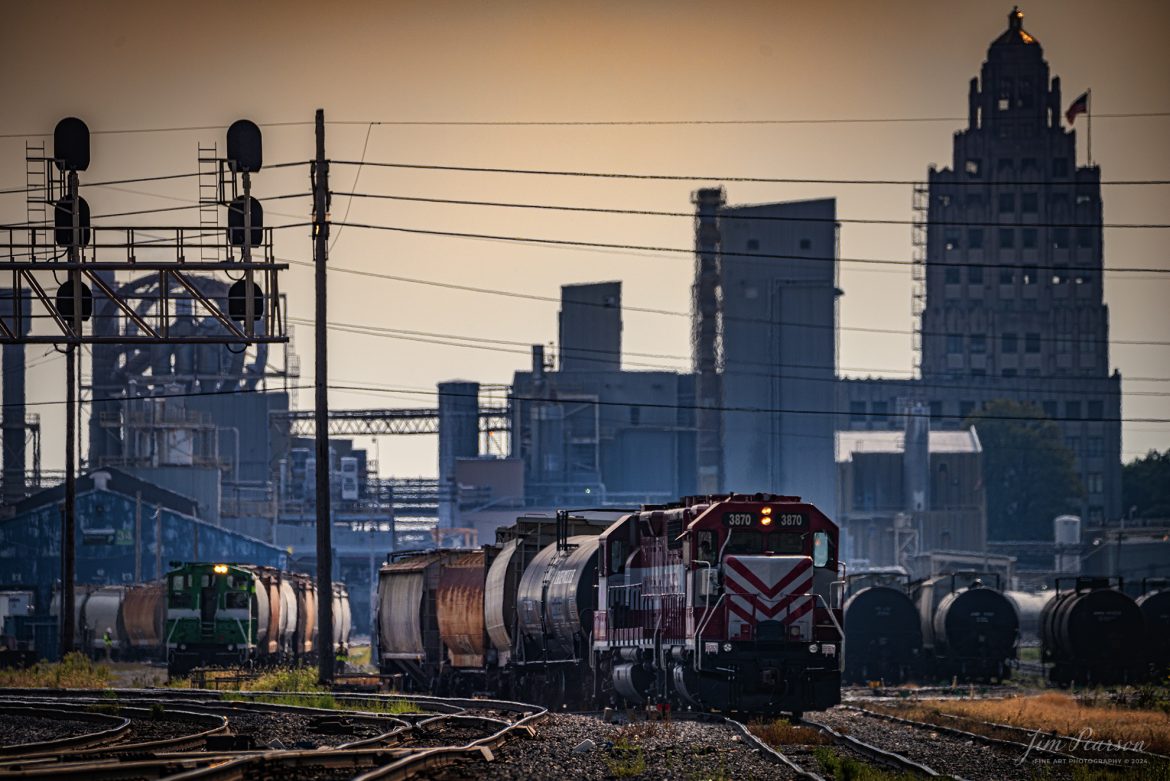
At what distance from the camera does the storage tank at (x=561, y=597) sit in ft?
110

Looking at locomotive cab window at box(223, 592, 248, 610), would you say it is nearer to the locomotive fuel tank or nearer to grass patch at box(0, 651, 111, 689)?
grass patch at box(0, 651, 111, 689)

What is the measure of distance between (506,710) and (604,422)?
91.1 meters

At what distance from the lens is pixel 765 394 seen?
365ft

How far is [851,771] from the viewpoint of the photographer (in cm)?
1877

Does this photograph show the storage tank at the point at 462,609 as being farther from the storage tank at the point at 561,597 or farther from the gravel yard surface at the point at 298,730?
the gravel yard surface at the point at 298,730

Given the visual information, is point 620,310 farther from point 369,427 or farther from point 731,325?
point 369,427

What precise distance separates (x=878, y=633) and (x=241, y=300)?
27522 millimetres

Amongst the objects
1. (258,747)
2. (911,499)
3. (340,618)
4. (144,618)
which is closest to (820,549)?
(258,747)

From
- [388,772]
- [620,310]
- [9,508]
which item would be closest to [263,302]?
[388,772]

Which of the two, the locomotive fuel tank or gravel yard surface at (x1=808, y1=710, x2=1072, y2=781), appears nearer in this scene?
gravel yard surface at (x1=808, y1=710, x2=1072, y2=781)

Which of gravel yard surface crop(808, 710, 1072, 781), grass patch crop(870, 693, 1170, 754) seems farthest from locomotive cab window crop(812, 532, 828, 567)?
grass patch crop(870, 693, 1170, 754)

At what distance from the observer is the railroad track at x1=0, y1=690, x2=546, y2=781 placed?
1664 centimetres

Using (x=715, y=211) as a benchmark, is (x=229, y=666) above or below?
below

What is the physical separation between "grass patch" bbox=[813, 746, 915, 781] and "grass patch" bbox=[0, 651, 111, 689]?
25.6 meters
